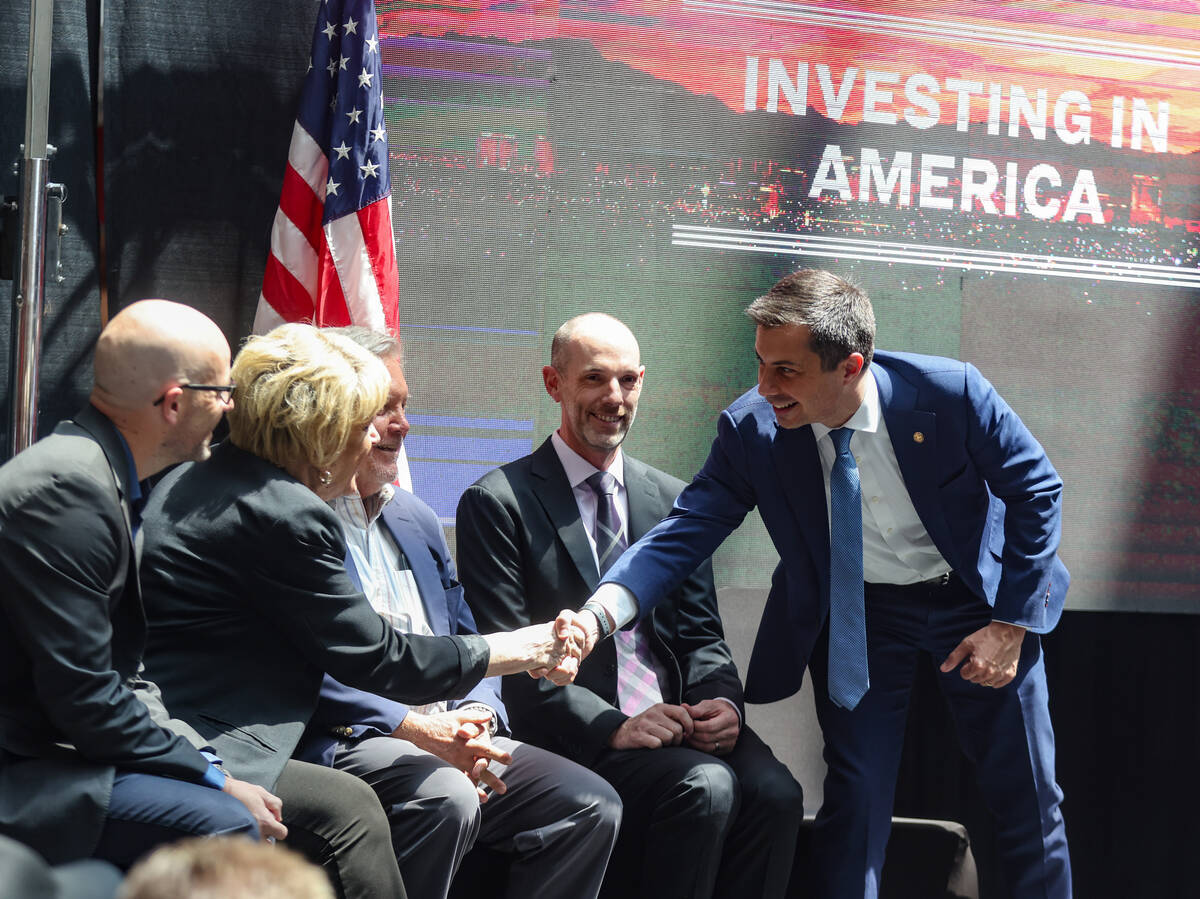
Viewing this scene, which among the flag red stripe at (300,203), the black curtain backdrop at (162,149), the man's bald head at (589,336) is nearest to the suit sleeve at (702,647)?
the man's bald head at (589,336)

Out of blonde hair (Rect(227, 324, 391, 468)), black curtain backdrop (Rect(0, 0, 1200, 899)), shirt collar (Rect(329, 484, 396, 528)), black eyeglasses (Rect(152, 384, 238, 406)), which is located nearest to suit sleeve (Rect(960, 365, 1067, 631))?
shirt collar (Rect(329, 484, 396, 528))

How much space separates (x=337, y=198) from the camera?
3602 millimetres

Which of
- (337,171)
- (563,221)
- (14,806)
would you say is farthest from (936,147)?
(14,806)

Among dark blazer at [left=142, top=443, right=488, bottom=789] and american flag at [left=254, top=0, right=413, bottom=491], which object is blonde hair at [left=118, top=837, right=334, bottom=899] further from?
american flag at [left=254, top=0, right=413, bottom=491]

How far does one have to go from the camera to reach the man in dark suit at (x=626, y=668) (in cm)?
296

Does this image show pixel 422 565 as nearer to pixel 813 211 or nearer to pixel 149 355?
pixel 149 355

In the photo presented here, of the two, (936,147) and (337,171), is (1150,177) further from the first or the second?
(337,171)

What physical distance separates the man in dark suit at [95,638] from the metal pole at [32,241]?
1.27 m

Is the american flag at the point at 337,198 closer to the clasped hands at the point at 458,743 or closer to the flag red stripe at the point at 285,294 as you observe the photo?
the flag red stripe at the point at 285,294

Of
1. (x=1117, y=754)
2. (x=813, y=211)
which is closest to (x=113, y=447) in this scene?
(x=813, y=211)

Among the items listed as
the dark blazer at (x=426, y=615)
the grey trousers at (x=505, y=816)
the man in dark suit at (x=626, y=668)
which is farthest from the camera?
the man in dark suit at (x=626, y=668)

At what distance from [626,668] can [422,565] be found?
63cm

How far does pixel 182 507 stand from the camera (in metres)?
2.35

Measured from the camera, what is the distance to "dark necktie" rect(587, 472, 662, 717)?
3232 mm
